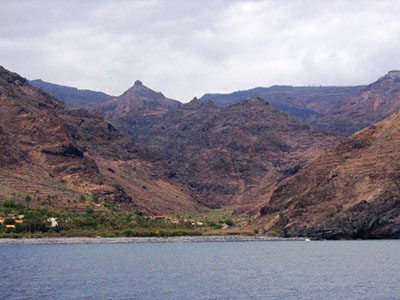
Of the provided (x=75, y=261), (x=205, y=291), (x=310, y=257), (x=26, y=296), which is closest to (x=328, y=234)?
(x=310, y=257)

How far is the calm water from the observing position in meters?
72.0

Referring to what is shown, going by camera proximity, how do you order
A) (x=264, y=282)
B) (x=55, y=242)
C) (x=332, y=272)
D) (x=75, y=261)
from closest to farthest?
(x=264, y=282) < (x=332, y=272) < (x=75, y=261) < (x=55, y=242)

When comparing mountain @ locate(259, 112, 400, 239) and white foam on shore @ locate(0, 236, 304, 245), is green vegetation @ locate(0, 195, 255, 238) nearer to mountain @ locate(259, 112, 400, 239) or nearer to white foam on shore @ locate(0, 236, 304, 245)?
white foam on shore @ locate(0, 236, 304, 245)

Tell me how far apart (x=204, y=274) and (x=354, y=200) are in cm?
9111

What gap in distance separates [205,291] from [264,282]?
10082mm

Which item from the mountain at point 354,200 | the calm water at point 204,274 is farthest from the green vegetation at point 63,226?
the calm water at point 204,274

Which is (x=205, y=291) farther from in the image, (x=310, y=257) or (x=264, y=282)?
(x=310, y=257)

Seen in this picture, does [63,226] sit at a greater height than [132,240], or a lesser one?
greater

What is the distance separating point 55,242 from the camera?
166000mm

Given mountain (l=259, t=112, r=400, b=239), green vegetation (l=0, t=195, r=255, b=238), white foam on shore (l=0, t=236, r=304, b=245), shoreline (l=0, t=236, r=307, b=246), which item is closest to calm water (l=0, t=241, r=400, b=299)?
shoreline (l=0, t=236, r=307, b=246)

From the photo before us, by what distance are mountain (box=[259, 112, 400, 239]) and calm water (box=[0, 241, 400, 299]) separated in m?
31.3

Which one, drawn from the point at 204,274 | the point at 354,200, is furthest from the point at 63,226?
the point at 204,274

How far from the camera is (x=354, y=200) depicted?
567ft

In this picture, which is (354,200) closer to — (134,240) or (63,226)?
(134,240)
